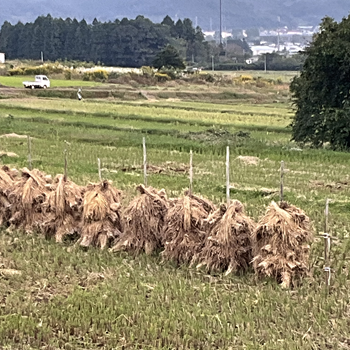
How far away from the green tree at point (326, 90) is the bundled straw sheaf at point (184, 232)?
46.1 ft

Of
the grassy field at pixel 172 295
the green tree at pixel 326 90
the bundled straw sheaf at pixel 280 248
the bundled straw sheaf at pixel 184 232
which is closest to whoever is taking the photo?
the grassy field at pixel 172 295

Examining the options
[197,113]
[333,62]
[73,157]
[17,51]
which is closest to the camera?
[73,157]

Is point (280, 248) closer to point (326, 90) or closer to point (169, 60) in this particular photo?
point (326, 90)

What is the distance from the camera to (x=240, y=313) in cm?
716

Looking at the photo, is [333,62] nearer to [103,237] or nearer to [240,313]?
[103,237]

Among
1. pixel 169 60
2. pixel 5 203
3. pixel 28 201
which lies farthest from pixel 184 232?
pixel 169 60

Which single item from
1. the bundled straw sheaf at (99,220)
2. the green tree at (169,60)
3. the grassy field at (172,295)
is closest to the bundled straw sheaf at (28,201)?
the grassy field at (172,295)

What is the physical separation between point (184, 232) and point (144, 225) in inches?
28.8

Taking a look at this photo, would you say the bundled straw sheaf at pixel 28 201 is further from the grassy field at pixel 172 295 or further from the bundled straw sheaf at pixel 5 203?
the grassy field at pixel 172 295

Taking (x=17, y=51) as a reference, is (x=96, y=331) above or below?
below

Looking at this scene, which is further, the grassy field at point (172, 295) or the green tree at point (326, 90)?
the green tree at point (326, 90)

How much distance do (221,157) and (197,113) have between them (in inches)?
631

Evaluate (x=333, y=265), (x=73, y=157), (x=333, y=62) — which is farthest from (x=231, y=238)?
(x=333, y=62)

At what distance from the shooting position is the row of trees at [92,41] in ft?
338
